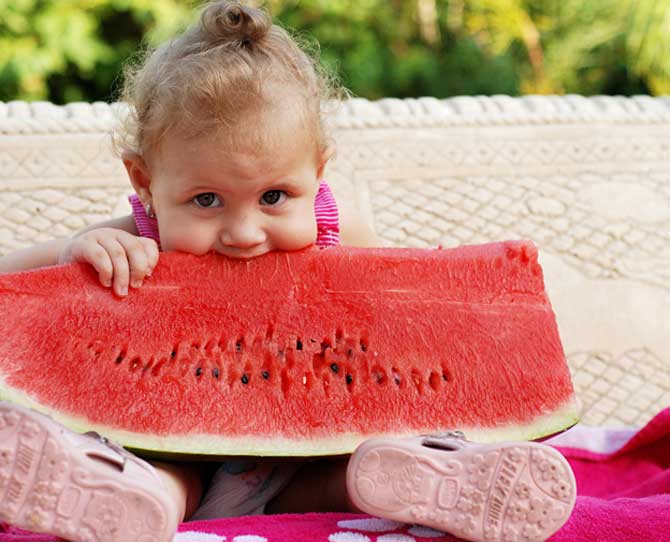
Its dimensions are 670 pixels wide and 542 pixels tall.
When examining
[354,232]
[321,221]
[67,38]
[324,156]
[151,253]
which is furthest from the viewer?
[67,38]

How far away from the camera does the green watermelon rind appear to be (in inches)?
Result: 56.6

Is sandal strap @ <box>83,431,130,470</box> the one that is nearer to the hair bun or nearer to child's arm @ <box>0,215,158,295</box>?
child's arm @ <box>0,215,158,295</box>

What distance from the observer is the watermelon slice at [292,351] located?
4.82 ft

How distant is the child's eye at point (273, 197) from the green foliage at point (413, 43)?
250 cm

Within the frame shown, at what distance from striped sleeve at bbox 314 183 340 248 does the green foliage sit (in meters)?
2.17

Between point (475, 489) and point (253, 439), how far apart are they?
370mm

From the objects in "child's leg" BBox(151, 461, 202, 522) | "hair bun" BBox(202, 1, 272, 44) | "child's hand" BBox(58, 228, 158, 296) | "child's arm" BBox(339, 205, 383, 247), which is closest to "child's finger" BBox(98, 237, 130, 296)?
"child's hand" BBox(58, 228, 158, 296)

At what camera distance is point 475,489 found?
1257 mm

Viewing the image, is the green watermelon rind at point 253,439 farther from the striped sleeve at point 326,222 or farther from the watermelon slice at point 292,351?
the striped sleeve at point 326,222

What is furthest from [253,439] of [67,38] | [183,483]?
[67,38]

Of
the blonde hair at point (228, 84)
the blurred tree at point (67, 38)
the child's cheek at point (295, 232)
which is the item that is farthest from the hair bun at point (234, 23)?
the blurred tree at point (67, 38)

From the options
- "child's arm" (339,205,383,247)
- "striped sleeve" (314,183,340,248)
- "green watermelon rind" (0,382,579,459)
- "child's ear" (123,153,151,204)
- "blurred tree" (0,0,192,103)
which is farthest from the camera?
"blurred tree" (0,0,192,103)

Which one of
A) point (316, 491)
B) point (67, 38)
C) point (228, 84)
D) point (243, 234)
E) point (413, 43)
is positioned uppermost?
point (228, 84)

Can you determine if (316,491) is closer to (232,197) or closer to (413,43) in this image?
(232,197)
